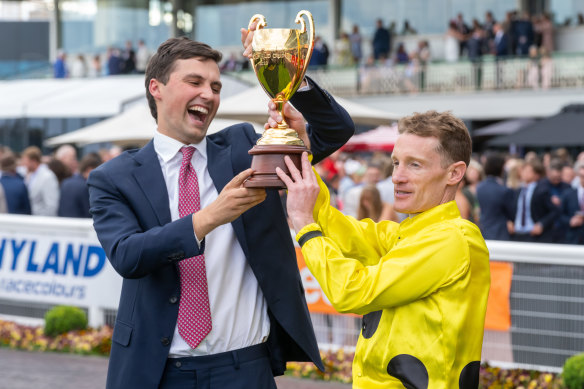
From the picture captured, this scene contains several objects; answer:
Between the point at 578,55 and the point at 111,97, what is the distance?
12602 millimetres

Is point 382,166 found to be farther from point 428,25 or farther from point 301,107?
point 428,25

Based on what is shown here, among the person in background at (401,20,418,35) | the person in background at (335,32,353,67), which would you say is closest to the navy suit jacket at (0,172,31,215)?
the person in background at (335,32,353,67)

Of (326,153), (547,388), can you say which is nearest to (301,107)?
(326,153)

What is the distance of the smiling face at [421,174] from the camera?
2.81 m

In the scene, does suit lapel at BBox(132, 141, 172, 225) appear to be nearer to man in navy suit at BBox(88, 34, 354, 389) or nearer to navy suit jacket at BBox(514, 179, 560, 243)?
man in navy suit at BBox(88, 34, 354, 389)

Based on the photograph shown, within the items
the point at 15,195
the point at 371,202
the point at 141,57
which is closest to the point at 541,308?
the point at 371,202

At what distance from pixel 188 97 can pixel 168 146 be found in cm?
22

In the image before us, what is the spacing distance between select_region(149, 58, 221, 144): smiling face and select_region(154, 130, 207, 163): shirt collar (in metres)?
0.02

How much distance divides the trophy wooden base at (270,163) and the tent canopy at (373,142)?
16335 millimetres

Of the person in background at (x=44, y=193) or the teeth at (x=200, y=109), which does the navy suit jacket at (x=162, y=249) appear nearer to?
the teeth at (x=200, y=109)

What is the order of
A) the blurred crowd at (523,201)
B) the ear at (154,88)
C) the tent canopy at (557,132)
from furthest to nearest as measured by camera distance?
the tent canopy at (557,132)
the blurred crowd at (523,201)
the ear at (154,88)

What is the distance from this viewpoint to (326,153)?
3414 millimetres

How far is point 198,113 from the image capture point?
3148mm

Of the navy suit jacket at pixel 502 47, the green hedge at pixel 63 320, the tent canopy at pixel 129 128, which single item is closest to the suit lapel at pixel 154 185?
the green hedge at pixel 63 320
